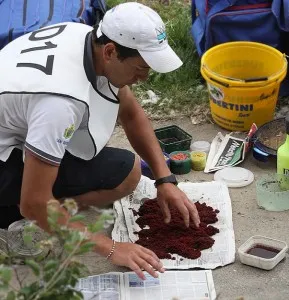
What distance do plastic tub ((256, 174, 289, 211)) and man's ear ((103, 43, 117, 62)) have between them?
1.15m

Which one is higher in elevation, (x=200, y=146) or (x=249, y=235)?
(x=249, y=235)

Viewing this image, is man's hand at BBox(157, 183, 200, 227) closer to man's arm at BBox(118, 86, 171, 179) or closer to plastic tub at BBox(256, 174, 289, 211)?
man's arm at BBox(118, 86, 171, 179)

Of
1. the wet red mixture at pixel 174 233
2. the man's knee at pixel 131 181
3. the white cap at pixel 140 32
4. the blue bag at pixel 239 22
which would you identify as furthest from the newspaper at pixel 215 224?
the blue bag at pixel 239 22

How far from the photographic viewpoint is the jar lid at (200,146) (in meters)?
3.94

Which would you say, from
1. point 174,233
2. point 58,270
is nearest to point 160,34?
point 174,233

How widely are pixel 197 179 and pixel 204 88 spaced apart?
1.00m

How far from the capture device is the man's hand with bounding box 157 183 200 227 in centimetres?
303

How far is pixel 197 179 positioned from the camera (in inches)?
146

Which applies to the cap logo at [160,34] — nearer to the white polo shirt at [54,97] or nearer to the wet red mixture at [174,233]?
the white polo shirt at [54,97]

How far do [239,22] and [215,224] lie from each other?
1.51 metres

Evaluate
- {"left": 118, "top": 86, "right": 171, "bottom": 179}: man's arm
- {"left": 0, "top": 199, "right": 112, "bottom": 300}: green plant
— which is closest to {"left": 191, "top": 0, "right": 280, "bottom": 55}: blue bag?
{"left": 118, "top": 86, "right": 171, "bottom": 179}: man's arm

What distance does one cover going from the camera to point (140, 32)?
2.58 m

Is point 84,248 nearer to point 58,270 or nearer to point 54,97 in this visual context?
point 58,270

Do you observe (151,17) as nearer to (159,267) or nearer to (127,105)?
(127,105)
